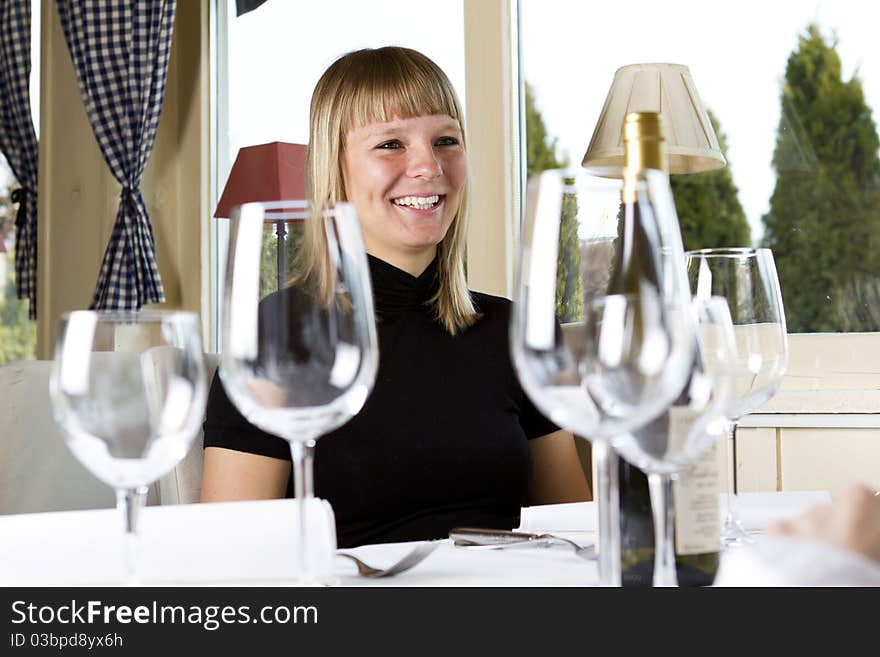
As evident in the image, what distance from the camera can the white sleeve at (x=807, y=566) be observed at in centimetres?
45

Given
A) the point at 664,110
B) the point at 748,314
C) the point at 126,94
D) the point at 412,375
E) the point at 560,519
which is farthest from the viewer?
the point at 126,94

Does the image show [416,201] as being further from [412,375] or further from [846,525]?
[846,525]

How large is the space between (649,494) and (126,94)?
2.95 m

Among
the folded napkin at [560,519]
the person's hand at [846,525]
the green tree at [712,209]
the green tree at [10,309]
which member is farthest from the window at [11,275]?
the person's hand at [846,525]

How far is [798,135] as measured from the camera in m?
2.66

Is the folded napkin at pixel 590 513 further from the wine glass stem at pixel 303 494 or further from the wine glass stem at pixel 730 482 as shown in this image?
the wine glass stem at pixel 303 494

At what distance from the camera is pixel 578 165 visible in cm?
293

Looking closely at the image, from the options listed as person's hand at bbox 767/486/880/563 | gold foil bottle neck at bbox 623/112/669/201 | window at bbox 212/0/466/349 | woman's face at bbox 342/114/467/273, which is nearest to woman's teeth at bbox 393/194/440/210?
woman's face at bbox 342/114/467/273

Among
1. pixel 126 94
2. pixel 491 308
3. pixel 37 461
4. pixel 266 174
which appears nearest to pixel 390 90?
pixel 491 308

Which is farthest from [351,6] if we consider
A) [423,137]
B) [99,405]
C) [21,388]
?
[99,405]

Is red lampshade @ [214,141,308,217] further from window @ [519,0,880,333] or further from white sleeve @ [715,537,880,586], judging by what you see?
white sleeve @ [715,537,880,586]

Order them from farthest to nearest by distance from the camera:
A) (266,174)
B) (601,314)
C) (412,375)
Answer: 1. (266,174)
2. (412,375)
3. (601,314)

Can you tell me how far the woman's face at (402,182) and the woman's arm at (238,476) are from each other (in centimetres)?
40
